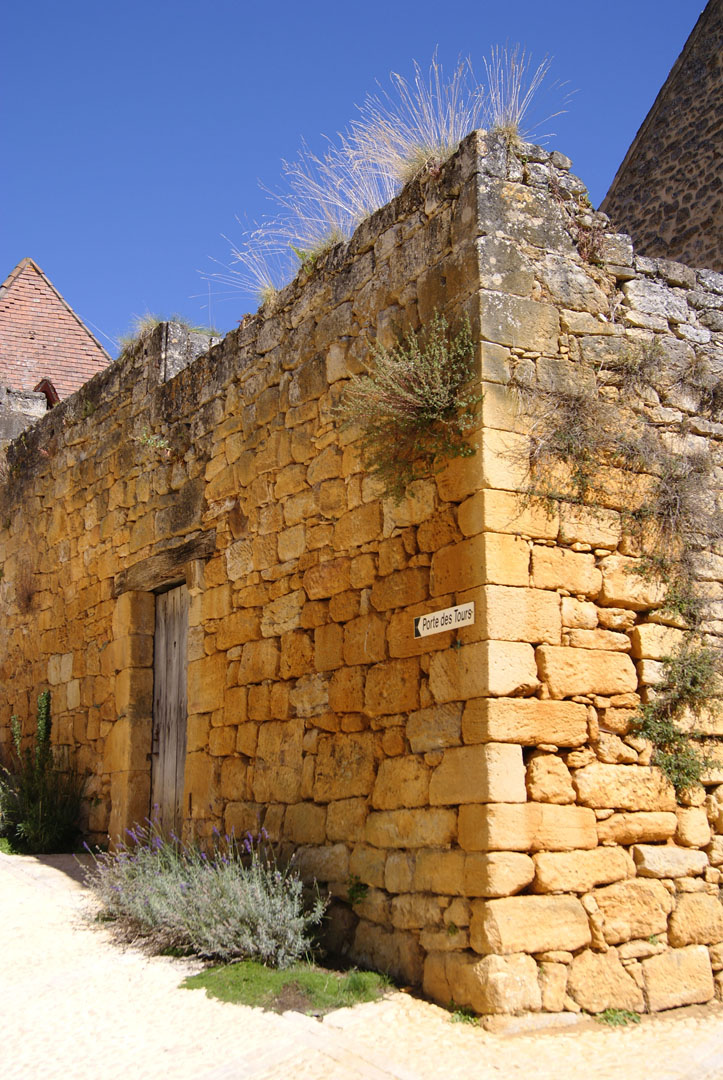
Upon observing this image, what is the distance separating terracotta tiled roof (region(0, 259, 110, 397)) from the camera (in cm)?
1341

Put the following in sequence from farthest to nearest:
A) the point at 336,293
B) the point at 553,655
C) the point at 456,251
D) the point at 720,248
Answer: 1. the point at 720,248
2. the point at 336,293
3. the point at 456,251
4. the point at 553,655

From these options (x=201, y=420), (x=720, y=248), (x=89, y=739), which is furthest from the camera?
(x=720, y=248)

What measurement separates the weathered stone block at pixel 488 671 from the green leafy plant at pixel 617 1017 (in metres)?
1.41

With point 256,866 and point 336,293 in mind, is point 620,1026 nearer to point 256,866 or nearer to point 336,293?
point 256,866

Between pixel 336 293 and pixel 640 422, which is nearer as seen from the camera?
pixel 640 422

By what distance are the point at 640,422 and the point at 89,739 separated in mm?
5316

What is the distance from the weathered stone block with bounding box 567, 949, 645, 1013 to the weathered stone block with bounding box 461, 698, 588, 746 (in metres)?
0.94

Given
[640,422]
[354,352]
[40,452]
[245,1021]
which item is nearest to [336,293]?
[354,352]

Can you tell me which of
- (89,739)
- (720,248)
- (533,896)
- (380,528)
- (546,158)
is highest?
(720,248)

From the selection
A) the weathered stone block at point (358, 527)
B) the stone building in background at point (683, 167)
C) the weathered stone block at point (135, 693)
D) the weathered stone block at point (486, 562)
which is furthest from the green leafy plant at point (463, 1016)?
the stone building in background at point (683, 167)

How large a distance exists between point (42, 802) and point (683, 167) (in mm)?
A: 8470

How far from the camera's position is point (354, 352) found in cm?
600

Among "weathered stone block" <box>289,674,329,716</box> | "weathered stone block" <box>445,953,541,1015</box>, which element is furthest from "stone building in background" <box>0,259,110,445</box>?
"weathered stone block" <box>445,953,541,1015</box>

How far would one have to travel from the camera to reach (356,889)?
211 inches
